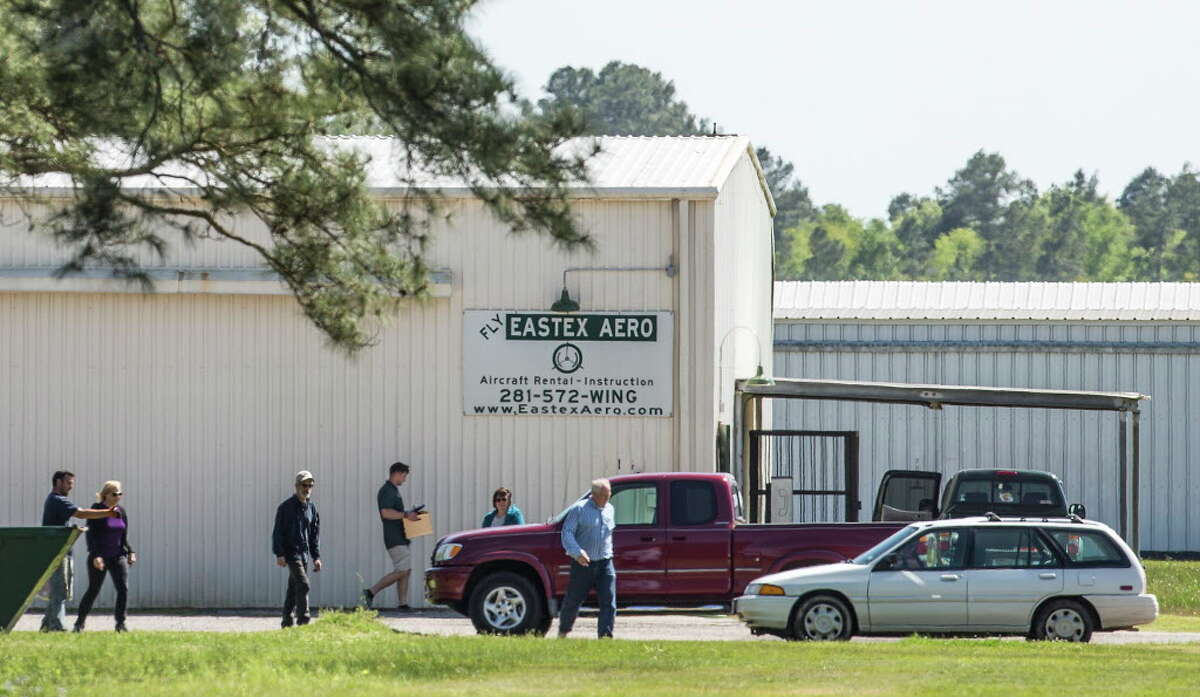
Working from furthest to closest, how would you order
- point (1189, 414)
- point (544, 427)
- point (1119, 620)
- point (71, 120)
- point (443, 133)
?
point (1189, 414) < point (544, 427) < point (1119, 620) < point (71, 120) < point (443, 133)

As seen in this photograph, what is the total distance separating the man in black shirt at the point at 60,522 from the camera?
19.7 meters

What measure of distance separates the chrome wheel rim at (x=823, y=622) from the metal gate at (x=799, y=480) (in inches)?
211

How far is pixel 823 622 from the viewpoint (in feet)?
59.6

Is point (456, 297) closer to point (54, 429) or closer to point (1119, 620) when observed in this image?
point (54, 429)

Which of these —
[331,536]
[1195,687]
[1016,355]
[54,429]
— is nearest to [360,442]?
[331,536]

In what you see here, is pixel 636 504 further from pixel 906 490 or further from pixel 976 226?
pixel 976 226

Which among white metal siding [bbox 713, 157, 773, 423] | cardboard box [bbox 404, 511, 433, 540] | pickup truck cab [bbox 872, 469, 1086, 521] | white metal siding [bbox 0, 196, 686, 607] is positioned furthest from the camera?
pickup truck cab [bbox 872, 469, 1086, 521]

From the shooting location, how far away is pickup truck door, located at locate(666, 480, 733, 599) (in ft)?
64.0

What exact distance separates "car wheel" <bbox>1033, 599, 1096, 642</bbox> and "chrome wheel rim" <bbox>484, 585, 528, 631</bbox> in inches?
202

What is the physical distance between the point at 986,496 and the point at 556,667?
40.2ft

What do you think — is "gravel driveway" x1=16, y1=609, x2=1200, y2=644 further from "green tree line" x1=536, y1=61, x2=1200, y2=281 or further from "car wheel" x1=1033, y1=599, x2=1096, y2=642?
"green tree line" x1=536, y1=61, x2=1200, y2=281

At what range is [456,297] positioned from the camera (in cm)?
2316

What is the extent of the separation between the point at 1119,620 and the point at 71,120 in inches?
411

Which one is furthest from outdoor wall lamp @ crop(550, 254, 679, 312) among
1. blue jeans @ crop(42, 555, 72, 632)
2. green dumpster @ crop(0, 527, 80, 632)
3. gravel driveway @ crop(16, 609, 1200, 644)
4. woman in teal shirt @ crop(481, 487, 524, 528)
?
green dumpster @ crop(0, 527, 80, 632)
